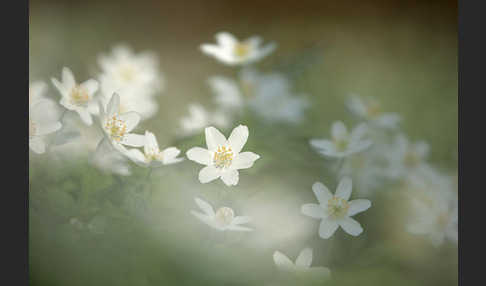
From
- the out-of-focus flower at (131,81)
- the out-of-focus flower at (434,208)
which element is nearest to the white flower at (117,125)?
the out-of-focus flower at (131,81)

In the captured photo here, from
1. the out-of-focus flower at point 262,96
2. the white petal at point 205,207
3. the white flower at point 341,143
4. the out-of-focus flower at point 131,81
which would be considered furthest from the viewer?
the out-of-focus flower at point 262,96

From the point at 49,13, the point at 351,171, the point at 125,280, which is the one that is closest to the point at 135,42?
the point at 49,13

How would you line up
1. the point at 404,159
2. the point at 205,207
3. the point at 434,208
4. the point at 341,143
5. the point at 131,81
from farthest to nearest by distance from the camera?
the point at 131,81 < the point at 404,159 < the point at 434,208 < the point at 341,143 < the point at 205,207

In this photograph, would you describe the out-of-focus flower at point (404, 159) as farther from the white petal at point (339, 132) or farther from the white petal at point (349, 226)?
the white petal at point (349, 226)

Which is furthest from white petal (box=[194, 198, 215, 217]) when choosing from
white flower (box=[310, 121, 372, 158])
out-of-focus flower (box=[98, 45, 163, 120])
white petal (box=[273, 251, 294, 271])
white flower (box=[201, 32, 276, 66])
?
white flower (box=[201, 32, 276, 66])

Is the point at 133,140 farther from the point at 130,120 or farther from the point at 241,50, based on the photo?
the point at 241,50

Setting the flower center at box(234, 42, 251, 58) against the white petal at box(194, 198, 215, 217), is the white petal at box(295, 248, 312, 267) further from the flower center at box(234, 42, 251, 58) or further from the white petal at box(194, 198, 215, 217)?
the flower center at box(234, 42, 251, 58)

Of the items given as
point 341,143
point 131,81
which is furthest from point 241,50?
point 341,143
